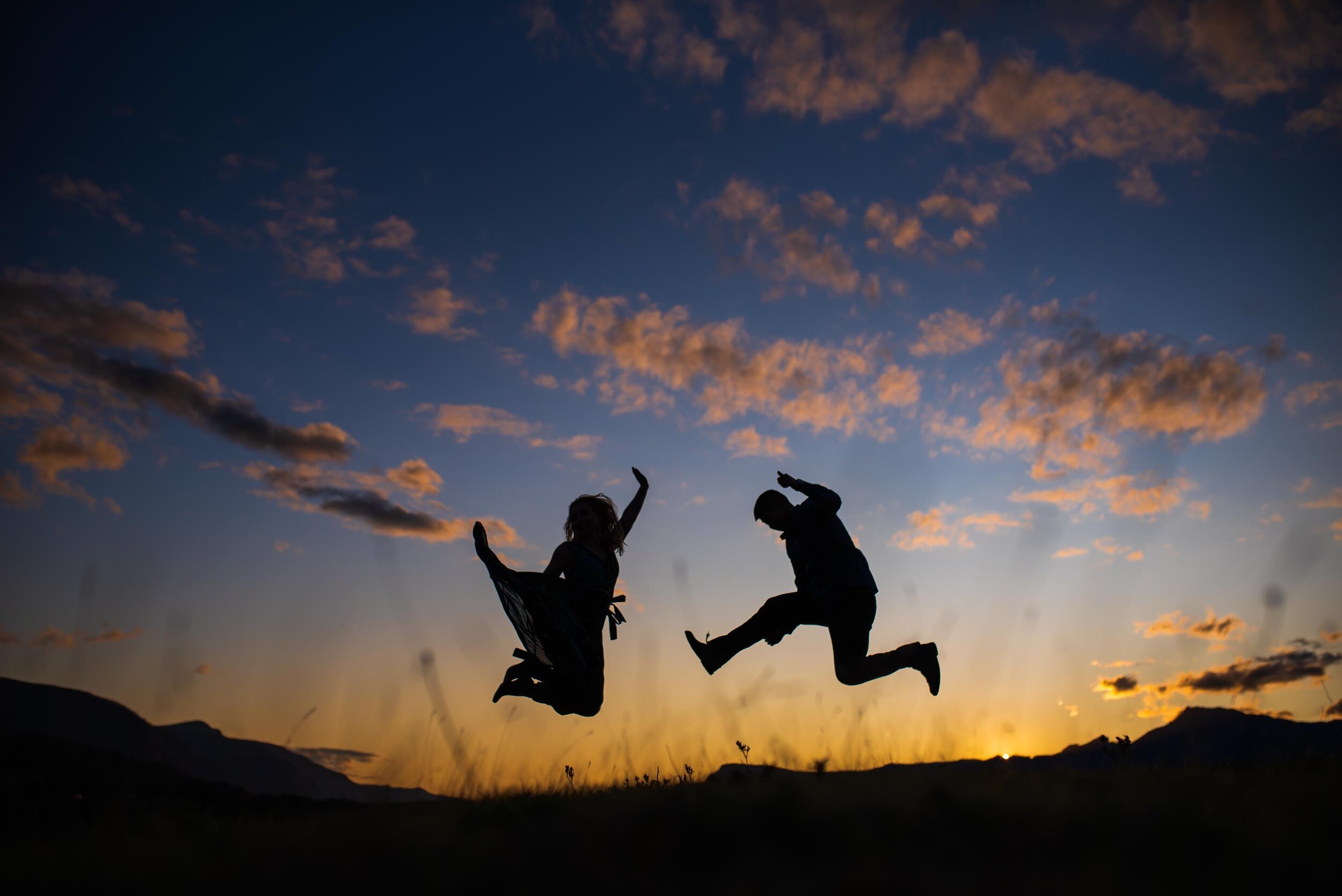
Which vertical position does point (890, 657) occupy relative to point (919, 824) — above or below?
above

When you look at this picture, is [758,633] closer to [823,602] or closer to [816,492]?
[823,602]

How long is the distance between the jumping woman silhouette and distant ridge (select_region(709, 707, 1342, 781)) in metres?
1.41

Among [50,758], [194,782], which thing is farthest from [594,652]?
[50,758]

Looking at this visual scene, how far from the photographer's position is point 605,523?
7.51 metres

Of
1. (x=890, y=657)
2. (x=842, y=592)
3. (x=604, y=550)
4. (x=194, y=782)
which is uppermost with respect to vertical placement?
(x=604, y=550)

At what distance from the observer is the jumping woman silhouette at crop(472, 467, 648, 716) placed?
5977 mm

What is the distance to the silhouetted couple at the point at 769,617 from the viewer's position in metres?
6.00

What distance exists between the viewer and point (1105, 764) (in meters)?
5.68

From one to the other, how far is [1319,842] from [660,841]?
8.03ft

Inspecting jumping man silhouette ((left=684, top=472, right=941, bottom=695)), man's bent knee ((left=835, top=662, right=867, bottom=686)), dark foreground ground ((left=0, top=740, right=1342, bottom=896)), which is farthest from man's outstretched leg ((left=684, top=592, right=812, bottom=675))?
dark foreground ground ((left=0, top=740, right=1342, bottom=896))

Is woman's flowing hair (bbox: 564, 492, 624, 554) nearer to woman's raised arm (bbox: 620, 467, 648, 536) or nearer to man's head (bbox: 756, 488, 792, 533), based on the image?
woman's raised arm (bbox: 620, 467, 648, 536)

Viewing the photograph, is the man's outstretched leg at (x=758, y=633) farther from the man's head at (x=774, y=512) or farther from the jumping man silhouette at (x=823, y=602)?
the man's head at (x=774, y=512)

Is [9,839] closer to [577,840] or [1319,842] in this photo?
[577,840]

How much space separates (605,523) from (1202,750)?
18.3 feet
